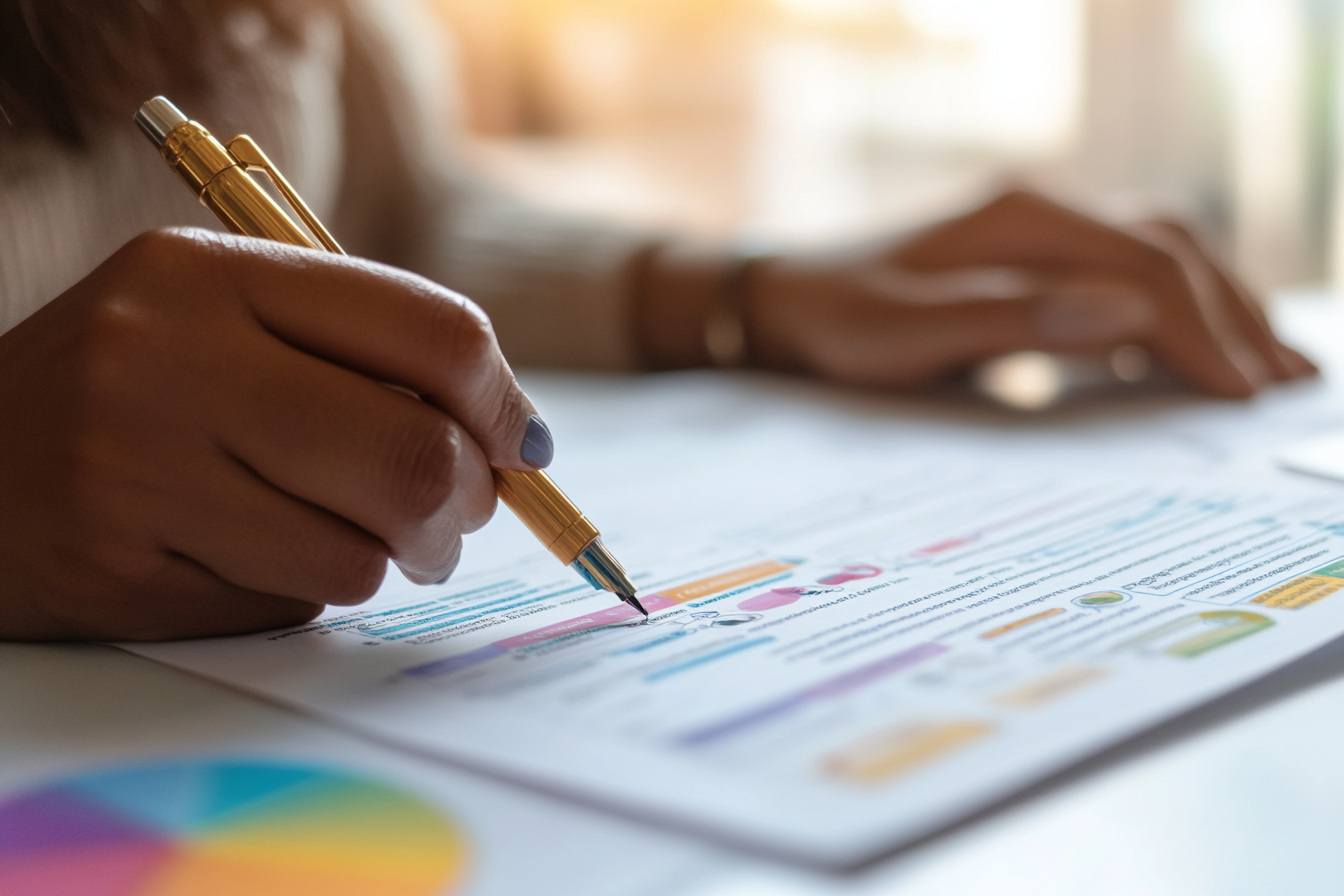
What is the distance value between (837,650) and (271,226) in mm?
194

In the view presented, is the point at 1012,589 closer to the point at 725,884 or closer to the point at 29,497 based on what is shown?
the point at 725,884

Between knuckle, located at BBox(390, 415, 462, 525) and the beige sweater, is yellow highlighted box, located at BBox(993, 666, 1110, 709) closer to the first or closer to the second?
knuckle, located at BBox(390, 415, 462, 525)

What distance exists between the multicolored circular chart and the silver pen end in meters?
0.18

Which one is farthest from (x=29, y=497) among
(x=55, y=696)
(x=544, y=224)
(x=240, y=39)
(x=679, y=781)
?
(x=544, y=224)

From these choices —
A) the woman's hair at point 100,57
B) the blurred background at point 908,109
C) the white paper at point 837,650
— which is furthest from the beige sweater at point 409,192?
the blurred background at point 908,109

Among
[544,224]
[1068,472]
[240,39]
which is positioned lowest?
[1068,472]

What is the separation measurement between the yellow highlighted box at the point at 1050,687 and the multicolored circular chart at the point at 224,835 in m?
0.12

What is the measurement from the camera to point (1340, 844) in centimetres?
20

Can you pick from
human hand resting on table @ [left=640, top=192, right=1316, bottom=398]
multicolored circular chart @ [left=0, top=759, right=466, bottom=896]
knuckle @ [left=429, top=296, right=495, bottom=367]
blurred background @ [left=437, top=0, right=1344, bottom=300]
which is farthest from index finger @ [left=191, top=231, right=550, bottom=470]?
blurred background @ [left=437, top=0, right=1344, bottom=300]

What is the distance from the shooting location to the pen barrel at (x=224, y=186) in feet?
1.06

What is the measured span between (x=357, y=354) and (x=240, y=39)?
0.31 metres

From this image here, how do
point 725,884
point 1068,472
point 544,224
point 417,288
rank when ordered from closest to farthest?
point 725,884 < point 417,288 < point 1068,472 < point 544,224

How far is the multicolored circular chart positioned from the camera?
20cm

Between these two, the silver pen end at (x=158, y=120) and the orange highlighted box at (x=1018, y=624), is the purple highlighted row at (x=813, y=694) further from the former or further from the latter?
the silver pen end at (x=158, y=120)
